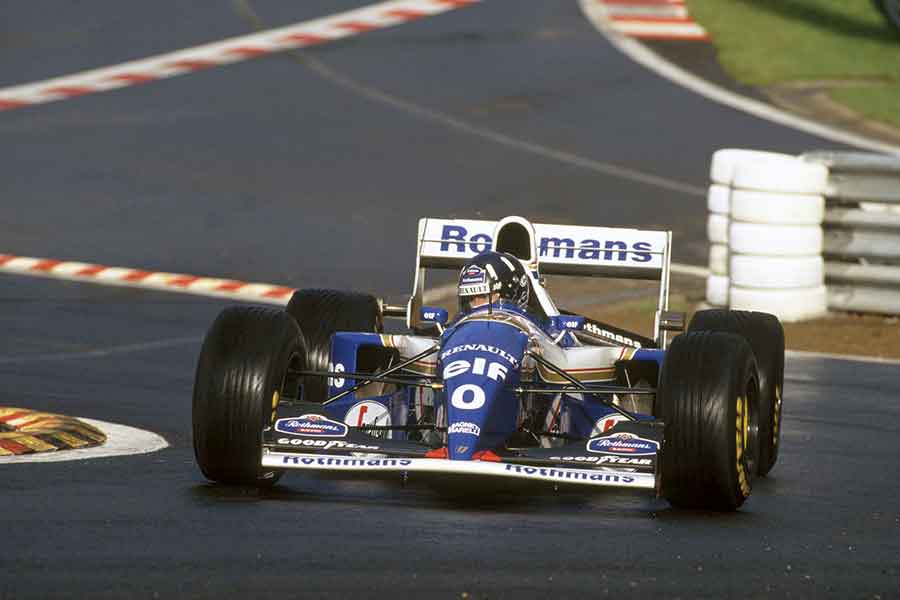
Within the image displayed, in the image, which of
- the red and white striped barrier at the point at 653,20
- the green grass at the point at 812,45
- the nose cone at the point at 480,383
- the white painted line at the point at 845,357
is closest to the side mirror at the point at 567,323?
the nose cone at the point at 480,383

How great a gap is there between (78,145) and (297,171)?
8.48 ft

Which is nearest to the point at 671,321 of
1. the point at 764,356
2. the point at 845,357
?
the point at 764,356

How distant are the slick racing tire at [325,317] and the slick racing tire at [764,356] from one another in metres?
1.69

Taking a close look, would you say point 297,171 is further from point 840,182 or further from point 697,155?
point 840,182

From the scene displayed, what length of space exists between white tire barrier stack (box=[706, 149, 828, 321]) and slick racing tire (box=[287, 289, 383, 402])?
527 cm

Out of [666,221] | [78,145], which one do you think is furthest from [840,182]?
[78,145]

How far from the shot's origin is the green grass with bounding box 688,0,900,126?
2619cm

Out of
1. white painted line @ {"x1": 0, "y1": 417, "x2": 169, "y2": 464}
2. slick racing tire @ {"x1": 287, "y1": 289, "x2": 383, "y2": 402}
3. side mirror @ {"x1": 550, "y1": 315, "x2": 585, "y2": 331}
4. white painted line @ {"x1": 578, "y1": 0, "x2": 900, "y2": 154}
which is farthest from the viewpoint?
white painted line @ {"x1": 578, "y1": 0, "x2": 900, "y2": 154}

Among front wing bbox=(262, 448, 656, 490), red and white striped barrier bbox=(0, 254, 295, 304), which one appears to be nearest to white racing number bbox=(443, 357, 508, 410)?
front wing bbox=(262, 448, 656, 490)

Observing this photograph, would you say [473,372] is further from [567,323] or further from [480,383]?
[567,323]

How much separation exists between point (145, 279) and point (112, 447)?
7.48m

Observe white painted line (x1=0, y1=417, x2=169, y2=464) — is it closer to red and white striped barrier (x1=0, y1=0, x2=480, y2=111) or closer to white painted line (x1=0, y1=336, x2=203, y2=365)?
white painted line (x1=0, y1=336, x2=203, y2=365)

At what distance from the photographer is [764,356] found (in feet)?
33.9

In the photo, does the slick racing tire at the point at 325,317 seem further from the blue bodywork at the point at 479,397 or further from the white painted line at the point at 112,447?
the white painted line at the point at 112,447
